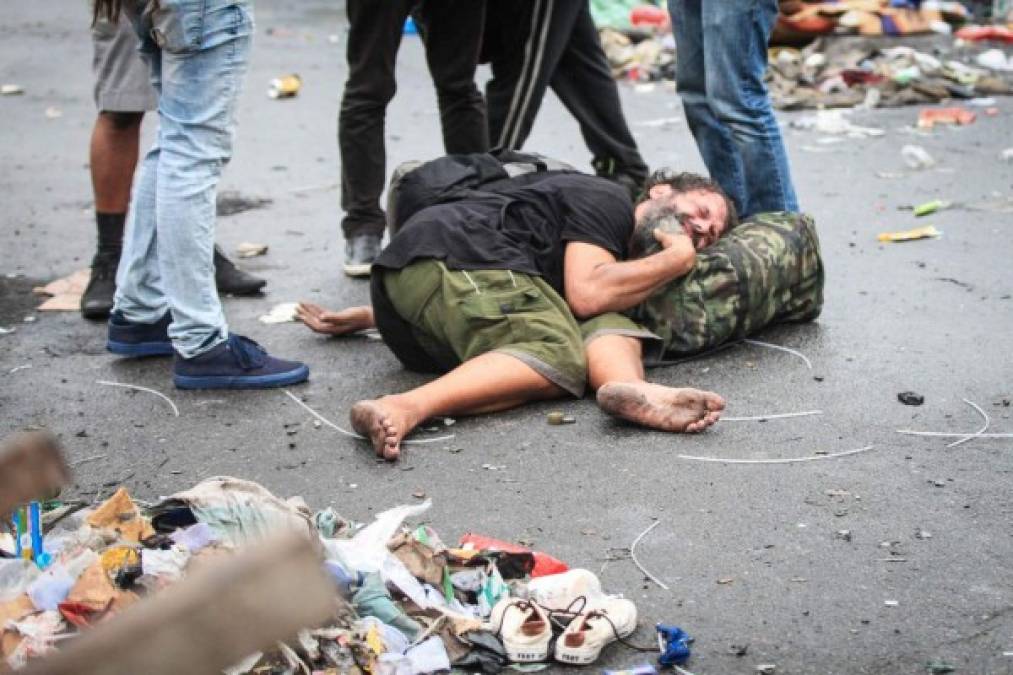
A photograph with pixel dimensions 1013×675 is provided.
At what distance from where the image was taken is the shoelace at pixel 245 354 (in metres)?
4.27

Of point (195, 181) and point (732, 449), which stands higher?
point (195, 181)

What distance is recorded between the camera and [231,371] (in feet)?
13.9

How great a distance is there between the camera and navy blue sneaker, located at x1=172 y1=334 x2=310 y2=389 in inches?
167

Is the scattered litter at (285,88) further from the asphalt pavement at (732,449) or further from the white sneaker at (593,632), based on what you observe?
the white sneaker at (593,632)

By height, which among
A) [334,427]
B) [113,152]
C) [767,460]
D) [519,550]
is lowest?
[334,427]

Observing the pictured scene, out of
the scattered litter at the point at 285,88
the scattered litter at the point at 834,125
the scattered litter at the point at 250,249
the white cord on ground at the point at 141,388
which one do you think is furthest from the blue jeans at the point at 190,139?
the scattered litter at the point at 285,88

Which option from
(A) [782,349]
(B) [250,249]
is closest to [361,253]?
(B) [250,249]

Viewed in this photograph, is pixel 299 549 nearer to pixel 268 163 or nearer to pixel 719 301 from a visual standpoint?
pixel 719 301

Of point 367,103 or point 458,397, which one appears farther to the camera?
point 367,103

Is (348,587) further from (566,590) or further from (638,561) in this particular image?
(638,561)

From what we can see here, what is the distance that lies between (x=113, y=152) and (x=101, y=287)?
0.50 m

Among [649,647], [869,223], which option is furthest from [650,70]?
[649,647]

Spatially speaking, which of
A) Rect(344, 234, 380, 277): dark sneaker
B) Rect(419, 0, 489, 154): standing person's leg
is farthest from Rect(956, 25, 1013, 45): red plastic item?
Rect(344, 234, 380, 277): dark sneaker

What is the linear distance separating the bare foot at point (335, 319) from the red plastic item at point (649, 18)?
7.44 meters
